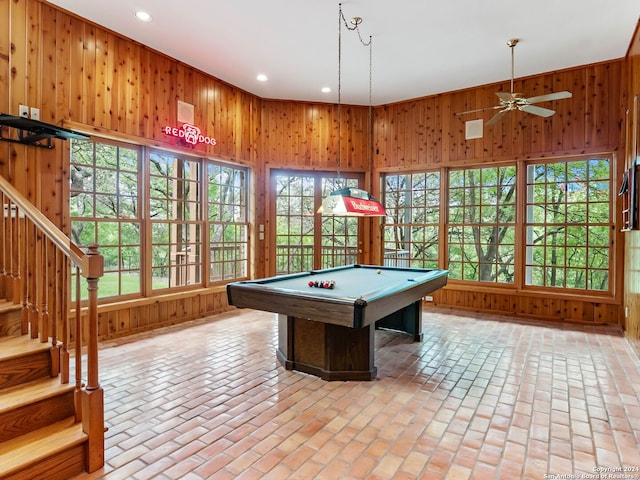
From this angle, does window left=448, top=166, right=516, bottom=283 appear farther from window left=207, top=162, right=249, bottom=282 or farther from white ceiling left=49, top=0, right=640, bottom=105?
window left=207, top=162, right=249, bottom=282

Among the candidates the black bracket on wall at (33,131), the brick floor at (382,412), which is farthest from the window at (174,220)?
the black bracket on wall at (33,131)

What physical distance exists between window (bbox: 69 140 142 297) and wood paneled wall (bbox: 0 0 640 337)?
21 centimetres

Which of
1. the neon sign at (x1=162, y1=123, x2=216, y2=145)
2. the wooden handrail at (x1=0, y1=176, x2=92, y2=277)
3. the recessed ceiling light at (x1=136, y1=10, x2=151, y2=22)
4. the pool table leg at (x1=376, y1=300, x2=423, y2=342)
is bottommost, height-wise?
the pool table leg at (x1=376, y1=300, x2=423, y2=342)

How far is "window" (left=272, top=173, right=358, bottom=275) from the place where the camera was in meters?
6.79

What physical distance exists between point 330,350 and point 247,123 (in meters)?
4.48

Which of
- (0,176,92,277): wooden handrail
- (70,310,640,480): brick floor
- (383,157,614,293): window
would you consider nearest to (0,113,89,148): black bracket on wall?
(0,176,92,277): wooden handrail

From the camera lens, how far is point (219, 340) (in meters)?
4.44

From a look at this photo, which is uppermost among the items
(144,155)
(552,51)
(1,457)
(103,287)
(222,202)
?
(552,51)

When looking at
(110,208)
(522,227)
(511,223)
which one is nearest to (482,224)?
(511,223)

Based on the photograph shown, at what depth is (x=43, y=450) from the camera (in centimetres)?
185

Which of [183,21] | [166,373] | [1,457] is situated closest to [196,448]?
[1,457]

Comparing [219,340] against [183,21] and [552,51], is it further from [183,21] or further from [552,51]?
[552,51]

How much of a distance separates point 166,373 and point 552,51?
19.8ft

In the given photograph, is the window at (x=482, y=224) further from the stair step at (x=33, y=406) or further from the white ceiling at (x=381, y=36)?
the stair step at (x=33, y=406)
